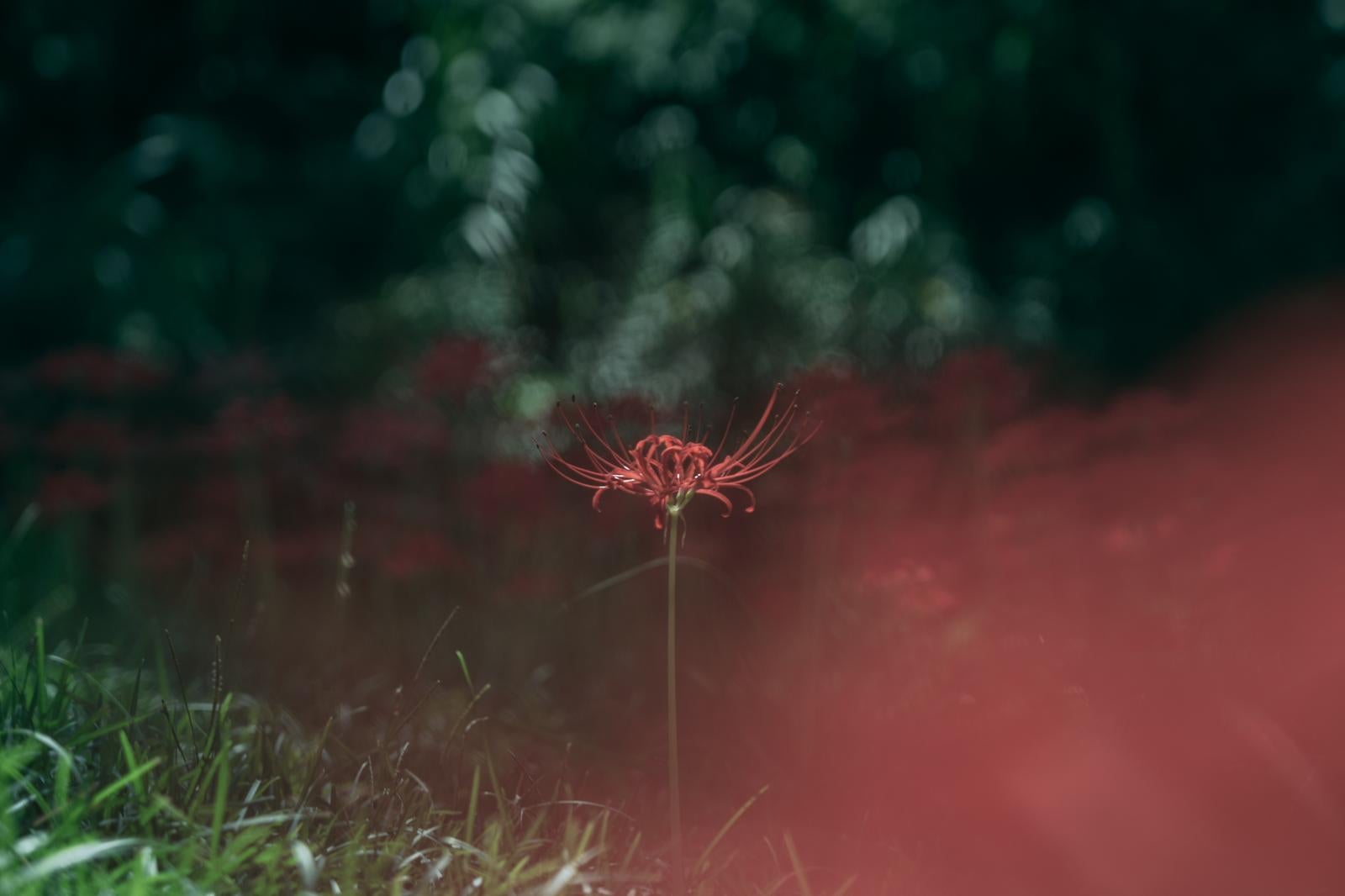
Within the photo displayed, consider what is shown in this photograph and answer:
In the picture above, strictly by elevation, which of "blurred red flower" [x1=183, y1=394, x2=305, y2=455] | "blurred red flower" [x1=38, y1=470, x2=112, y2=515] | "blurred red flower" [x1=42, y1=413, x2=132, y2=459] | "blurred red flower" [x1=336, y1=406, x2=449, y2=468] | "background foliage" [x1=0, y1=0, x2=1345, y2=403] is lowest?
"blurred red flower" [x1=38, y1=470, x2=112, y2=515]

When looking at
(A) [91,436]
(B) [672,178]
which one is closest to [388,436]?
(A) [91,436]

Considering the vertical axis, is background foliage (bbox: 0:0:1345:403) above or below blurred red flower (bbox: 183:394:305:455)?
above

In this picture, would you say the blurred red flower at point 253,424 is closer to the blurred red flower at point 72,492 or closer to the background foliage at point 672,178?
the blurred red flower at point 72,492

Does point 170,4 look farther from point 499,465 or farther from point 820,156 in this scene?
point 499,465

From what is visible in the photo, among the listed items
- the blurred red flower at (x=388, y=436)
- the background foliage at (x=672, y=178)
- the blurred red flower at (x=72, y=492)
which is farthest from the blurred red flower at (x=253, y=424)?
the background foliage at (x=672, y=178)

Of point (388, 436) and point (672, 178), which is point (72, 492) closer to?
point (388, 436)

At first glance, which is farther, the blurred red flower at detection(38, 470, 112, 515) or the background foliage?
the background foliage

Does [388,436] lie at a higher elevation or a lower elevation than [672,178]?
lower

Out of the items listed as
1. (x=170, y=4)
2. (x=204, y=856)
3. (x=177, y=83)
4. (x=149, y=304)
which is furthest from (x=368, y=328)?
(x=204, y=856)

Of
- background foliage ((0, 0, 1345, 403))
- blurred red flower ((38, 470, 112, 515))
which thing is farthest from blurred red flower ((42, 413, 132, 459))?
background foliage ((0, 0, 1345, 403))

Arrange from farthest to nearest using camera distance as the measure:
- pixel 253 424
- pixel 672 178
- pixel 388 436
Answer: pixel 672 178 < pixel 388 436 < pixel 253 424

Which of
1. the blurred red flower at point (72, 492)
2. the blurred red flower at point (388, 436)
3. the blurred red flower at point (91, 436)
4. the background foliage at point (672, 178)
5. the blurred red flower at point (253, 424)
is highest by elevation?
the background foliage at point (672, 178)

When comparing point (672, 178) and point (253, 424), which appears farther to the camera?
point (672, 178)

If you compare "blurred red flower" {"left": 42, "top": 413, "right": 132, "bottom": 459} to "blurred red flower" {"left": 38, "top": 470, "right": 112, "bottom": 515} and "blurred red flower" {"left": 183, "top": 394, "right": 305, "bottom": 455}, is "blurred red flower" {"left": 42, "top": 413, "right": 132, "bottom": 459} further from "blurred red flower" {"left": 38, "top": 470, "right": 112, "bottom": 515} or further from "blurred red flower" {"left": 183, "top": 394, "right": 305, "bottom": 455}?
"blurred red flower" {"left": 183, "top": 394, "right": 305, "bottom": 455}
